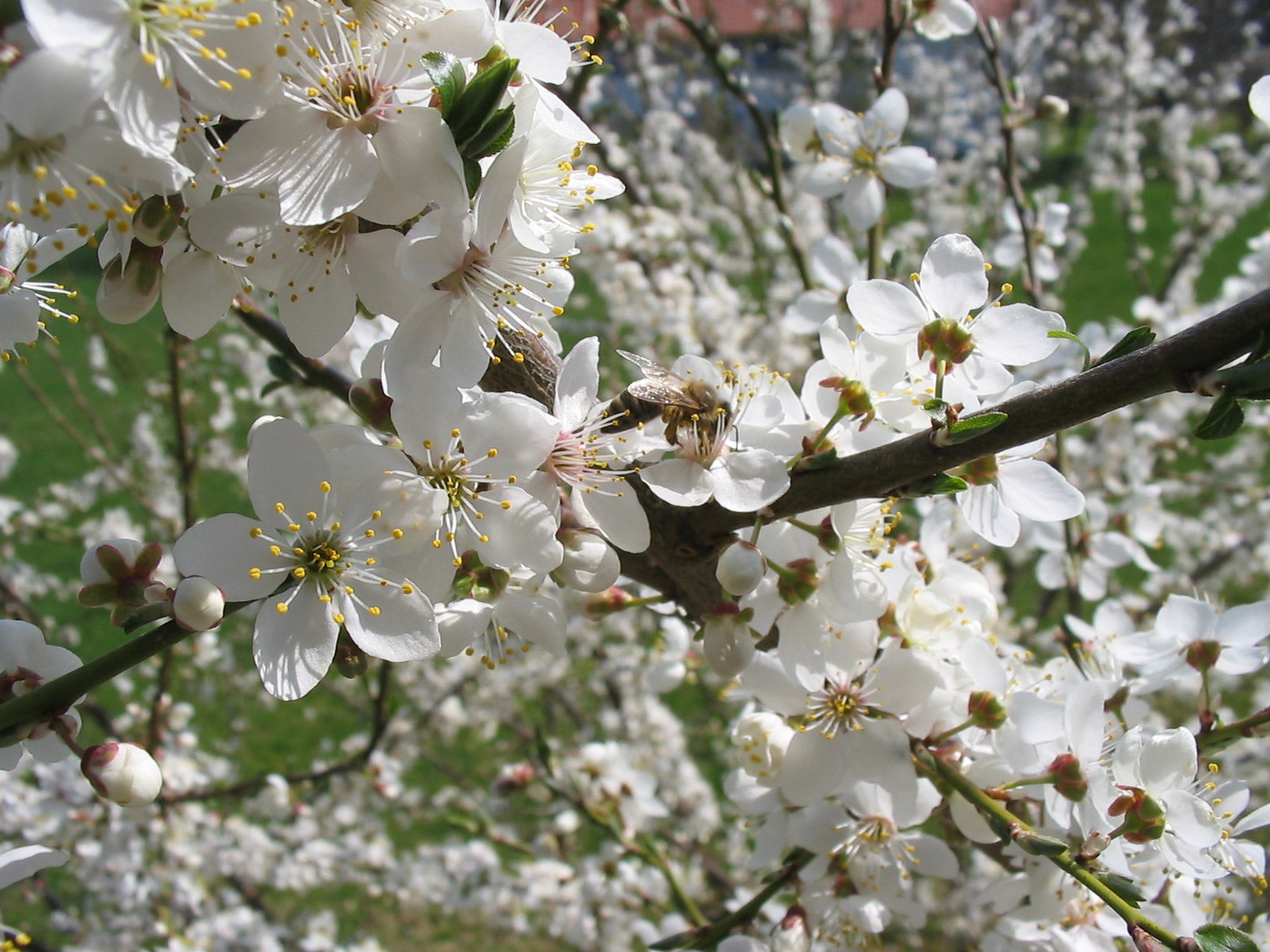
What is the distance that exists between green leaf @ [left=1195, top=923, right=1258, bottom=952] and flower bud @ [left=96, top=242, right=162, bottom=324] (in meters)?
1.38

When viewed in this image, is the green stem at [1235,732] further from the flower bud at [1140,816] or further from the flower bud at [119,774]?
the flower bud at [119,774]

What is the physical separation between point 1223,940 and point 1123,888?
0.12m

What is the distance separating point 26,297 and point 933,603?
4.18 ft

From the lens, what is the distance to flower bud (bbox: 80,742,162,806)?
0.97 metres

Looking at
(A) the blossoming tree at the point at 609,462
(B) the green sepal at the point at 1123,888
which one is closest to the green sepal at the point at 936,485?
(A) the blossoming tree at the point at 609,462

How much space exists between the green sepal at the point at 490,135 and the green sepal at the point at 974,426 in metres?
0.56

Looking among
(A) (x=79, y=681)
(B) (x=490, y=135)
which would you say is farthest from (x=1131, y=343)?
(A) (x=79, y=681)

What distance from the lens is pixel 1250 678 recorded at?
16.0 feet

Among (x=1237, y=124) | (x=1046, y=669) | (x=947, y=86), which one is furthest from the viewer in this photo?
(x=1237, y=124)

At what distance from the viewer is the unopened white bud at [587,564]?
1.04m

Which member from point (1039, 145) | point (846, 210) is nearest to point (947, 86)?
point (1039, 145)

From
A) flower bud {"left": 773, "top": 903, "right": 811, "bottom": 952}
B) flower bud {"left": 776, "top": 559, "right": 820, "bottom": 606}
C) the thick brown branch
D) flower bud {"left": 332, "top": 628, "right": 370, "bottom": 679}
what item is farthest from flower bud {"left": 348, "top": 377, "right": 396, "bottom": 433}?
flower bud {"left": 773, "top": 903, "right": 811, "bottom": 952}

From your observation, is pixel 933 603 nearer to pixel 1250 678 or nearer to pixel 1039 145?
pixel 1250 678

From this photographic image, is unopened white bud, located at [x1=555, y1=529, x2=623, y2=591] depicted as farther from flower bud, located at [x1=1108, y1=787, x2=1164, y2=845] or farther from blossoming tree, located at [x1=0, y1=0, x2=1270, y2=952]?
flower bud, located at [x1=1108, y1=787, x2=1164, y2=845]
